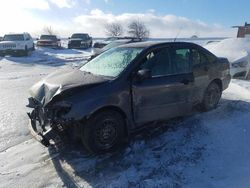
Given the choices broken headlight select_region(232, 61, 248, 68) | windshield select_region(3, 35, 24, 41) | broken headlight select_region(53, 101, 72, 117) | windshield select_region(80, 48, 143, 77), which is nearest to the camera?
broken headlight select_region(53, 101, 72, 117)

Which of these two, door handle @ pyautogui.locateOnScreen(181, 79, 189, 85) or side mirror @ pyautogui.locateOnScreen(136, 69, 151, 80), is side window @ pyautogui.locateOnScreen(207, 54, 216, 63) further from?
side mirror @ pyautogui.locateOnScreen(136, 69, 151, 80)

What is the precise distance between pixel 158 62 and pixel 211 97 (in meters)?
1.86

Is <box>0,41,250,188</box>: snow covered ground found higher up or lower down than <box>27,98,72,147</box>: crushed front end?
lower down

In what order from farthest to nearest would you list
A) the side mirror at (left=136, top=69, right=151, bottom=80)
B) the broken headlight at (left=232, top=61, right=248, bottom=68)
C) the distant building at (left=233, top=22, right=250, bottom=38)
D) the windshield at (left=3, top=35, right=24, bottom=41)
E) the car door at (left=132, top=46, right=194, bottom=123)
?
the distant building at (left=233, top=22, right=250, bottom=38)
the windshield at (left=3, top=35, right=24, bottom=41)
the broken headlight at (left=232, top=61, right=248, bottom=68)
the car door at (left=132, top=46, right=194, bottom=123)
the side mirror at (left=136, top=69, right=151, bottom=80)

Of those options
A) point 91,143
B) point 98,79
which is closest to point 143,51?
point 98,79

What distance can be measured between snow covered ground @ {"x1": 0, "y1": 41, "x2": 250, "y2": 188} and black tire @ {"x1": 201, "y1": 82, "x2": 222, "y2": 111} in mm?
191

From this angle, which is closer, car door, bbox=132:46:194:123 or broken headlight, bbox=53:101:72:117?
broken headlight, bbox=53:101:72:117

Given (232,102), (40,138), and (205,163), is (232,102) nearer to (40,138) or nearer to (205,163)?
(205,163)

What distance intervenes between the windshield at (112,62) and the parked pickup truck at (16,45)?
66.4 feet

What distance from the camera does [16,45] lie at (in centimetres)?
2469

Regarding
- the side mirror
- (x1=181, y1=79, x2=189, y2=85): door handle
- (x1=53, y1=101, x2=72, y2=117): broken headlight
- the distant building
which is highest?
the distant building

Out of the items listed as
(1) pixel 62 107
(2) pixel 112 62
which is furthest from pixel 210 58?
(1) pixel 62 107

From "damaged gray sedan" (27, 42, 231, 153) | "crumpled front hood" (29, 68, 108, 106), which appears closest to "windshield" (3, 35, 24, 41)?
"damaged gray sedan" (27, 42, 231, 153)

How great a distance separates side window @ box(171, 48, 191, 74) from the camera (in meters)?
5.73
